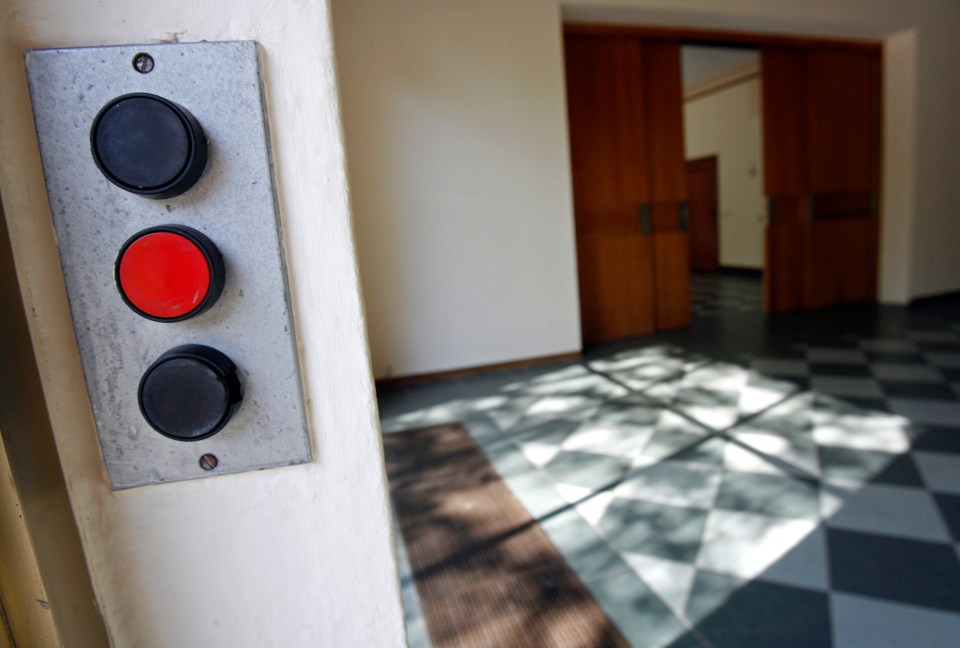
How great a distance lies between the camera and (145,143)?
0.37 meters

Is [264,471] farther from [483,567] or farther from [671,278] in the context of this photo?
[671,278]

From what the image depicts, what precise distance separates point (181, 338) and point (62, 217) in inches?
4.7

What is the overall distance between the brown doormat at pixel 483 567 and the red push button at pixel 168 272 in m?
1.30

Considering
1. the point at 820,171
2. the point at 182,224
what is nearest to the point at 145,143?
the point at 182,224

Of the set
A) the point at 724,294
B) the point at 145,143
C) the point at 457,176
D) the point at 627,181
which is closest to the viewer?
the point at 145,143

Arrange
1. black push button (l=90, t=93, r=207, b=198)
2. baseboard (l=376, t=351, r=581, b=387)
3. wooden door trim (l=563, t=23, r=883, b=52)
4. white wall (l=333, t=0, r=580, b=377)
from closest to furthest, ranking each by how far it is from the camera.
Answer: black push button (l=90, t=93, r=207, b=198) < white wall (l=333, t=0, r=580, b=377) < baseboard (l=376, t=351, r=581, b=387) < wooden door trim (l=563, t=23, r=883, b=52)

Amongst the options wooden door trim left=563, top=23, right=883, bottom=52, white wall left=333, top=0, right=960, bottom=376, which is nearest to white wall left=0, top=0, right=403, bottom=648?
white wall left=333, top=0, right=960, bottom=376

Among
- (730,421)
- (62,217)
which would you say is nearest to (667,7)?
(730,421)

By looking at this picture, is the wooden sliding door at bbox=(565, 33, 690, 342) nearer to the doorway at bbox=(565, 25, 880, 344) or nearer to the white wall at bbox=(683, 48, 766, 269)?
the doorway at bbox=(565, 25, 880, 344)

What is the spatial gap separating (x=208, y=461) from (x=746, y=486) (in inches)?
84.1

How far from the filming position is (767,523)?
183 centimetres

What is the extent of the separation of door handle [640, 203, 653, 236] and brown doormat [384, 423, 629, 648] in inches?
120

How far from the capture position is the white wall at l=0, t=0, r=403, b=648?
1.31ft

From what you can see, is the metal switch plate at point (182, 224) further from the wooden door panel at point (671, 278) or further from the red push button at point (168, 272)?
the wooden door panel at point (671, 278)
